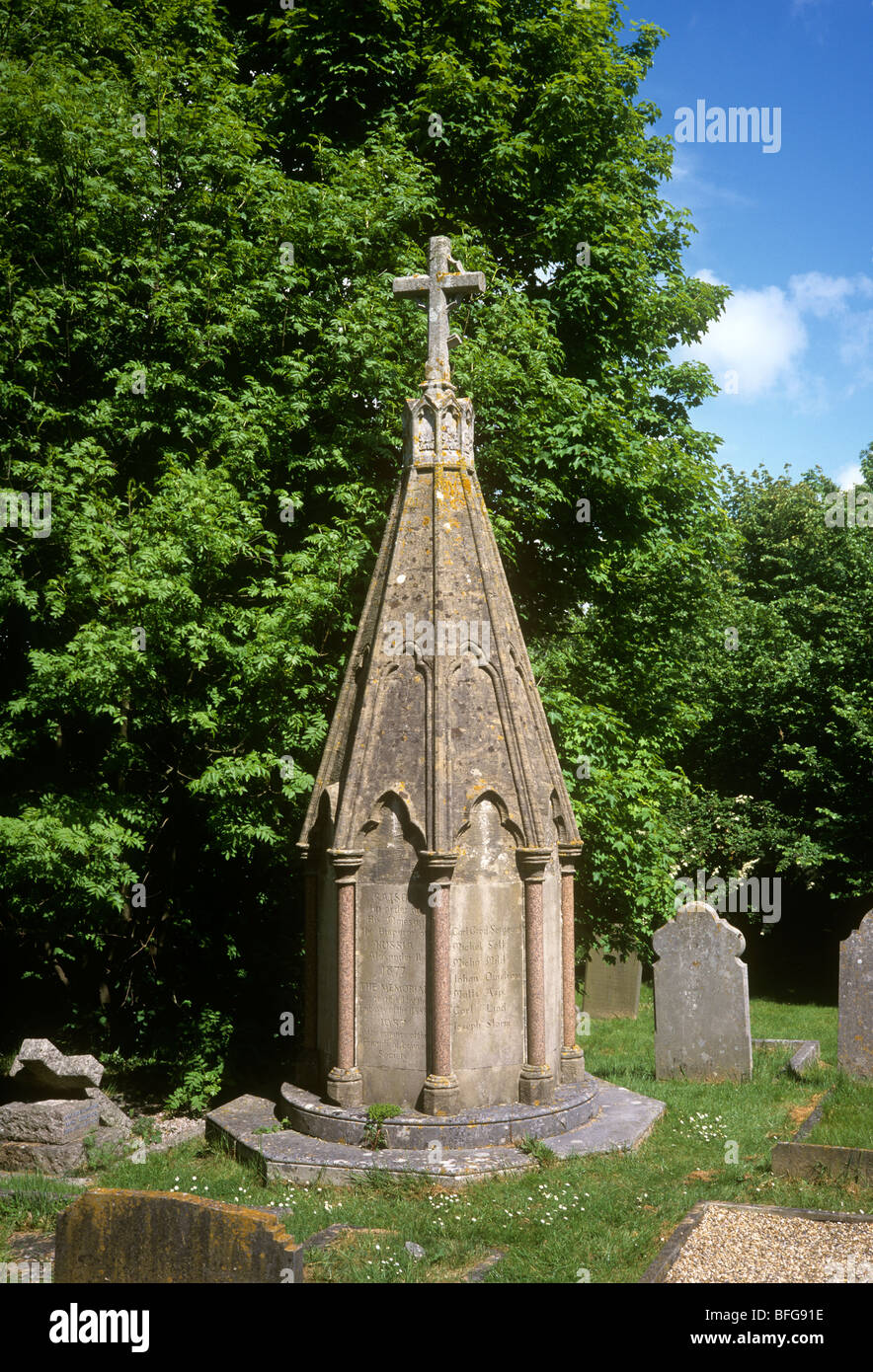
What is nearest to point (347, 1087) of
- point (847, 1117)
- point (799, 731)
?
point (847, 1117)

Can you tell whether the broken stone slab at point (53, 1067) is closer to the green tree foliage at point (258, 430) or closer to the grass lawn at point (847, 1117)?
the green tree foliage at point (258, 430)

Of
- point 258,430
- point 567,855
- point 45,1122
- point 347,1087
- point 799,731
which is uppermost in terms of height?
point 258,430

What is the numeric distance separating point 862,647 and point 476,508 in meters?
13.5

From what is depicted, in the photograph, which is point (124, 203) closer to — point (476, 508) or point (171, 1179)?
point (476, 508)

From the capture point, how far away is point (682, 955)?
41.4ft

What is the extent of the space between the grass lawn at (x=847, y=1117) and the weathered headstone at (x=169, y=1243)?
5.65 meters

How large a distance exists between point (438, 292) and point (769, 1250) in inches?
354

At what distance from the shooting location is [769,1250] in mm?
7289

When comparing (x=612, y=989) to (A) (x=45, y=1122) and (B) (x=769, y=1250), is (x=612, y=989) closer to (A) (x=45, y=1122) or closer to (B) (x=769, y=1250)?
(A) (x=45, y=1122)

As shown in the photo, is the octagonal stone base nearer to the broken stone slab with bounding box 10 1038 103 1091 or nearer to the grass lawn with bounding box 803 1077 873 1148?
the grass lawn with bounding box 803 1077 873 1148

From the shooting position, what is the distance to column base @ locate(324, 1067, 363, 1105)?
9.66m

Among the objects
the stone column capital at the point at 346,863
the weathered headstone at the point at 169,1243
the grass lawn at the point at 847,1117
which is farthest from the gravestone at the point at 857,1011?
the weathered headstone at the point at 169,1243

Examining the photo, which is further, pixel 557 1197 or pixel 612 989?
pixel 612 989

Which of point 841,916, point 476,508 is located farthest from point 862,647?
point 476,508
